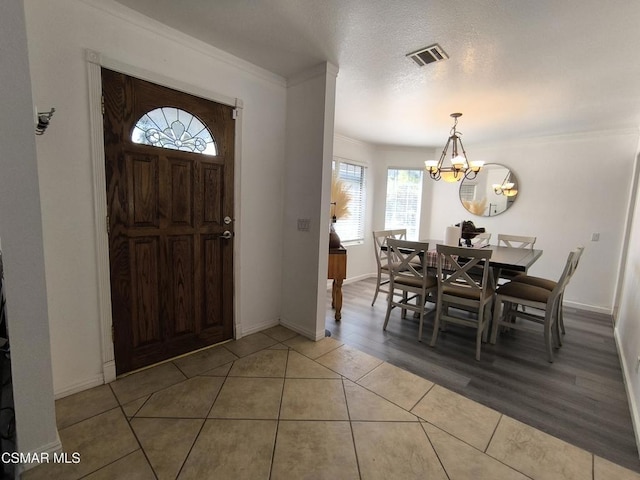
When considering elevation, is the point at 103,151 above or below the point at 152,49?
below

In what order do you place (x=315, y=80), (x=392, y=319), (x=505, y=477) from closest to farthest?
(x=505, y=477)
(x=315, y=80)
(x=392, y=319)

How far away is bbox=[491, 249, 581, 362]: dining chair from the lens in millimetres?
2570

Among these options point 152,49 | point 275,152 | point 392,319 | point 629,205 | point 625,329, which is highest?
point 152,49

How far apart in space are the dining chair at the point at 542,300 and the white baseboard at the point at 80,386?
132 inches

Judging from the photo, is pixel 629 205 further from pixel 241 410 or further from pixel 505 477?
pixel 241 410

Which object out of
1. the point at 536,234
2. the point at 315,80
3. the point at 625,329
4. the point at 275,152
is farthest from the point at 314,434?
the point at 536,234

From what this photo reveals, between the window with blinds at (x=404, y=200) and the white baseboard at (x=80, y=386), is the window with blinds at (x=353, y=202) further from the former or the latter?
the white baseboard at (x=80, y=386)

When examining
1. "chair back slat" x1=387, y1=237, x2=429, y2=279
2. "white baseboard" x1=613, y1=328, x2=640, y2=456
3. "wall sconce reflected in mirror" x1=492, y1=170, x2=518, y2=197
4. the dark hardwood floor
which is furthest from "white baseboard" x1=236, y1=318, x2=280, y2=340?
"wall sconce reflected in mirror" x1=492, y1=170, x2=518, y2=197

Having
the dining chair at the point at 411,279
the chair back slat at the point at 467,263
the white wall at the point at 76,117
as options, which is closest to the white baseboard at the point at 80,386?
the white wall at the point at 76,117

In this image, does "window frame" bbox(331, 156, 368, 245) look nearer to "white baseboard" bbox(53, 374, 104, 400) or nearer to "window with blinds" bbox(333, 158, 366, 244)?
"window with blinds" bbox(333, 158, 366, 244)

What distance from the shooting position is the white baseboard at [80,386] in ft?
6.00

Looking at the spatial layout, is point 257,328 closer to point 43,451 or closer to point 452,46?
point 43,451

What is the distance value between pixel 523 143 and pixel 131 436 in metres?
5.79

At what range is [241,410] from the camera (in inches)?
70.9
